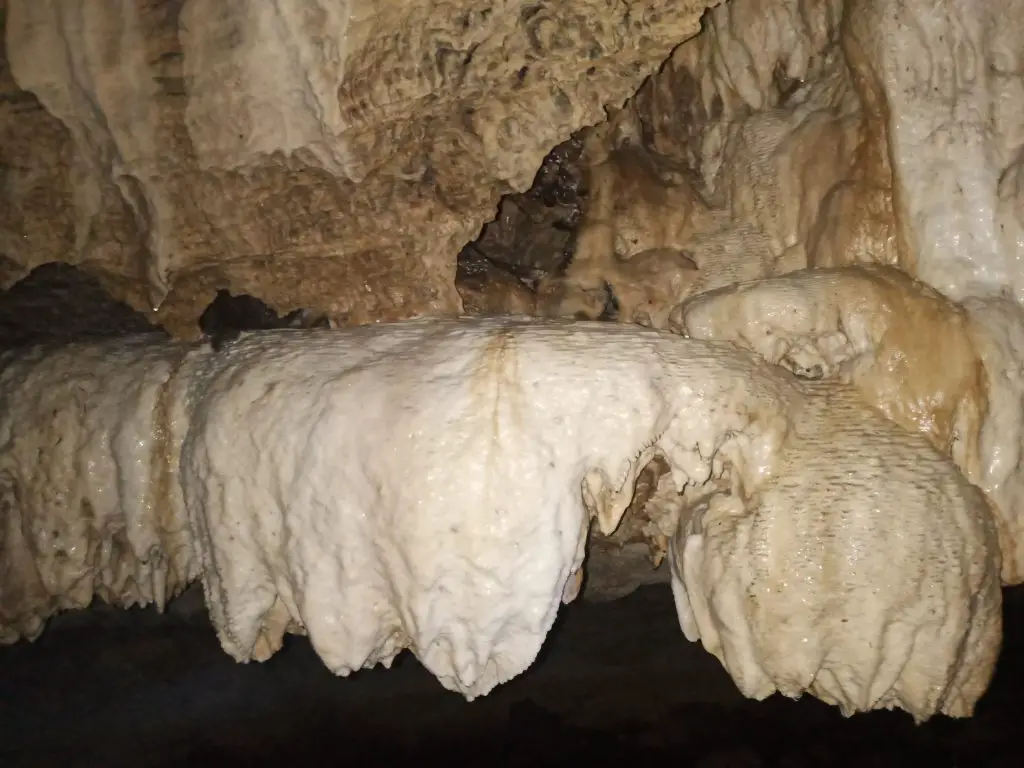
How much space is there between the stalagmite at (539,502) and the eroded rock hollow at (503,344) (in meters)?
0.01

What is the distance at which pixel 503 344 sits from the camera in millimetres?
2545

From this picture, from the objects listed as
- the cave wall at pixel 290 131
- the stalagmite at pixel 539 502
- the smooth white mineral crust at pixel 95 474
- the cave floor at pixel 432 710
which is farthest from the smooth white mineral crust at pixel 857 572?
the cave floor at pixel 432 710

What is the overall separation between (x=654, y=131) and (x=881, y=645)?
8.38ft

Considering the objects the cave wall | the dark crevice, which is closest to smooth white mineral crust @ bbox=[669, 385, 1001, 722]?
the dark crevice

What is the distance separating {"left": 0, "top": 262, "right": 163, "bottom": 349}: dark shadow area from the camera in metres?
3.59

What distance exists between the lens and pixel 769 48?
142 inches

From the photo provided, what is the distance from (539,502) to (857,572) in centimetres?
119

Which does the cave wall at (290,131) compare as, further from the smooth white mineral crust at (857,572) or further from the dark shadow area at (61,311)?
the smooth white mineral crust at (857,572)

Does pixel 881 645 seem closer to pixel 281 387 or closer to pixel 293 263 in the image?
pixel 281 387

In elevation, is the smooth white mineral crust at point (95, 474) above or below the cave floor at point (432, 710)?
above

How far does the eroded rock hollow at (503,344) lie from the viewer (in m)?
2.57

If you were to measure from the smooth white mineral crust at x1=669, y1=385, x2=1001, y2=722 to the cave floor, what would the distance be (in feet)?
9.14

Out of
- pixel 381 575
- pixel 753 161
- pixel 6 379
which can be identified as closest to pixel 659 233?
pixel 753 161

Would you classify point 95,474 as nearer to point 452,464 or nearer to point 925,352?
point 452,464
